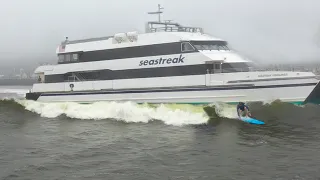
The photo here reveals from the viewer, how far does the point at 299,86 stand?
51.6 ft

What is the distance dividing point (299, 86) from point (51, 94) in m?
15.6

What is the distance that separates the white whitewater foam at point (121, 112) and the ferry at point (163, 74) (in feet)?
1.60

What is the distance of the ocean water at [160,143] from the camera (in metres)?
9.46

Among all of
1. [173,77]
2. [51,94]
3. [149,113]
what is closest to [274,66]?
[173,77]

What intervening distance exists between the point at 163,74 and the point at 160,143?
6.82 meters

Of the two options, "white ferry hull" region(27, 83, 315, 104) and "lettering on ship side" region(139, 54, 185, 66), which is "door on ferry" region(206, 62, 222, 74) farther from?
"lettering on ship side" region(139, 54, 185, 66)

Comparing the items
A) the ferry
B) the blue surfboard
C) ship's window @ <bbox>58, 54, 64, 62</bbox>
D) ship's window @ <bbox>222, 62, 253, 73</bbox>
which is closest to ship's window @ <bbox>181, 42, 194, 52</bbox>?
the ferry

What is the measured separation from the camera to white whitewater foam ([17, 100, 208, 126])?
1688 centimetres

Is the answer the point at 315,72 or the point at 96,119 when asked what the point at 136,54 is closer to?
the point at 96,119

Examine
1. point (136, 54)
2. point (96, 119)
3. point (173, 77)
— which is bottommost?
point (96, 119)

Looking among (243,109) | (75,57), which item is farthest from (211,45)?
(75,57)

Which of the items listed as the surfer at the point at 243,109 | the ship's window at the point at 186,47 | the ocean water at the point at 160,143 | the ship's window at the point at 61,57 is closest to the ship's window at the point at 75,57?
the ship's window at the point at 61,57

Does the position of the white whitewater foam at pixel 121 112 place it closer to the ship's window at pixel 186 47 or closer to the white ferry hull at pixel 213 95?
the white ferry hull at pixel 213 95

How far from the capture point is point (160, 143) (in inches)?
498
